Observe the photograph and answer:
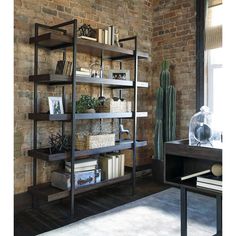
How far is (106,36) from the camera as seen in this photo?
141 inches

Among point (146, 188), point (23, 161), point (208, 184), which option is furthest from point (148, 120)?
point (208, 184)

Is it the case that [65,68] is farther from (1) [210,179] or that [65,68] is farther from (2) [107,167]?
(1) [210,179]

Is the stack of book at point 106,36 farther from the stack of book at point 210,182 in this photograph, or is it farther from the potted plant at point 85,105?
the stack of book at point 210,182

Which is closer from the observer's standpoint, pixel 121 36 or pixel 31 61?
pixel 31 61

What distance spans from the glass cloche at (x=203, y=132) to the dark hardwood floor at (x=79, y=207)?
163cm

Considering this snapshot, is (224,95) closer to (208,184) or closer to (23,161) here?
(208,184)

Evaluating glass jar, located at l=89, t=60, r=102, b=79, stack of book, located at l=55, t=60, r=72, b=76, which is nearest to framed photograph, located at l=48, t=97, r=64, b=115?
stack of book, located at l=55, t=60, r=72, b=76

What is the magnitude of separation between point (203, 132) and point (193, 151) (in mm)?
173

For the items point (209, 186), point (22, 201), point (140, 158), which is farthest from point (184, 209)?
point (140, 158)

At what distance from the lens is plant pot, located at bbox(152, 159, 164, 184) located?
176 inches

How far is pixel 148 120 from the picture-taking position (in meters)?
4.86

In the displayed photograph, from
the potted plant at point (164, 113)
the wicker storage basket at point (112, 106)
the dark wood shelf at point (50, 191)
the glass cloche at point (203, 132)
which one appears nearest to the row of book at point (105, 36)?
the wicker storage basket at point (112, 106)

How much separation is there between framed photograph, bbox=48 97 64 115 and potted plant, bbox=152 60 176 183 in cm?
173
